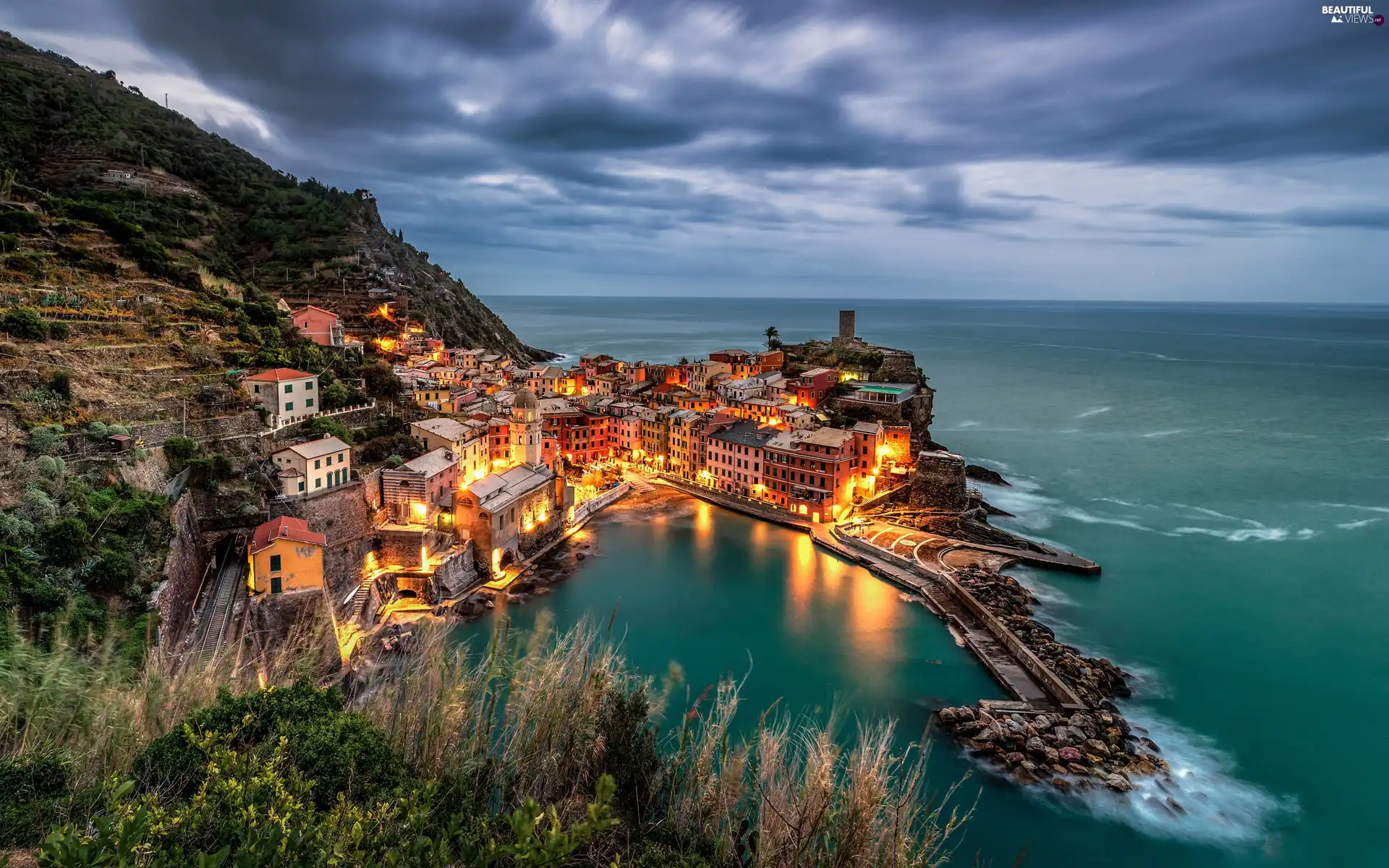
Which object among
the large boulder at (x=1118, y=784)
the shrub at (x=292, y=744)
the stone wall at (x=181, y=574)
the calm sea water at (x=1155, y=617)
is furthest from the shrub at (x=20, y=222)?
the large boulder at (x=1118, y=784)

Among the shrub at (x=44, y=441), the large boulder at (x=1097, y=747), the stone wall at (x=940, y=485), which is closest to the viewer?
the shrub at (x=44, y=441)

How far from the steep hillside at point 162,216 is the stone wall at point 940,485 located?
96.3 ft

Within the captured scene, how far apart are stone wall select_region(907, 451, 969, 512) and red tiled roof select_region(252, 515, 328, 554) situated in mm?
23668

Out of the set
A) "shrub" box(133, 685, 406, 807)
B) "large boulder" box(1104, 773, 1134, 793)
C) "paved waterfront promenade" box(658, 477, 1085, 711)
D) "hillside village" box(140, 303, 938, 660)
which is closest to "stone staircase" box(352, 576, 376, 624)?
"hillside village" box(140, 303, 938, 660)

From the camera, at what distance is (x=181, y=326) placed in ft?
70.2

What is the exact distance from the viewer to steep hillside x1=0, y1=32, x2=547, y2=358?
22.9m

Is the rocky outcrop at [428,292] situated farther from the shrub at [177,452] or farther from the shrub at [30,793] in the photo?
the shrub at [30,793]

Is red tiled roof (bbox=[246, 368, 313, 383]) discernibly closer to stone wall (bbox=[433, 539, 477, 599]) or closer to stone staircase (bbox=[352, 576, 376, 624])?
stone staircase (bbox=[352, 576, 376, 624])

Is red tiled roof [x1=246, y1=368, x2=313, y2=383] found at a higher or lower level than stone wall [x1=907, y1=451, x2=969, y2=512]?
higher

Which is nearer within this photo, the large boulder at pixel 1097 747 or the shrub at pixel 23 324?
the large boulder at pixel 1097 747

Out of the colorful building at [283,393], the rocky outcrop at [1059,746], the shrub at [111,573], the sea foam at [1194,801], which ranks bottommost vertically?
the sea foam at [1194,801]

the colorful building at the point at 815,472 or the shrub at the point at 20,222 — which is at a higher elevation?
the shrub at the point at 20,222

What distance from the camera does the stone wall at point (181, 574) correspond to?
13.2m

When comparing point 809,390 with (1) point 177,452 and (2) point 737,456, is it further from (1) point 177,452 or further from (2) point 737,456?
(1) point 177,452
